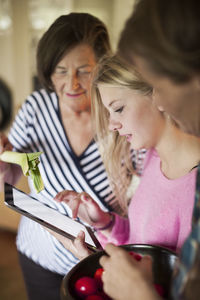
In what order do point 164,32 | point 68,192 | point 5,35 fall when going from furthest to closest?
point 5,35 < point 68,192 < point 164,32

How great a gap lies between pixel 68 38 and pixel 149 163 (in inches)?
14.8

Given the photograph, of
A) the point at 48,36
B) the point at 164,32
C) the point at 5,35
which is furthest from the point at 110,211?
the point at 5,35

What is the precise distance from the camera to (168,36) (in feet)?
1.36

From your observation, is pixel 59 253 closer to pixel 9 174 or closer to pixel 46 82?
pixel 9 174

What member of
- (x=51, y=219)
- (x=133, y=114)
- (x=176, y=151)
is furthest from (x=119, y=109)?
(x=51, y=219)

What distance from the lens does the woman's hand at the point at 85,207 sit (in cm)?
86

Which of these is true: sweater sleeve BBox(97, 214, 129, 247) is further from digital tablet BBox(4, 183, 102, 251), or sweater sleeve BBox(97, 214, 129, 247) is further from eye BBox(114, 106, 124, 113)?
eye BBox(114, 106, 124, 113)

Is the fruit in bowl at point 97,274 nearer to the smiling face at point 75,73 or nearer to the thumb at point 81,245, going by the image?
the thumb at point 81,245

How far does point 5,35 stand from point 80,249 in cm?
233

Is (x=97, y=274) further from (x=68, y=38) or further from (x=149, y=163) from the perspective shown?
(x=68, y=38)

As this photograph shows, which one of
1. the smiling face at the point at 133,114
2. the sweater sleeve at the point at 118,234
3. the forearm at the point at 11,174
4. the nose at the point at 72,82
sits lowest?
the sweater sleeve at the point at 118,234

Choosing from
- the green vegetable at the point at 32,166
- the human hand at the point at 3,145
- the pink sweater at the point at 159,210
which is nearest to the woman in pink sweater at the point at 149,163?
the pink sweater at the point at 159,210

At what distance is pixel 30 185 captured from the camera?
96 centimetres

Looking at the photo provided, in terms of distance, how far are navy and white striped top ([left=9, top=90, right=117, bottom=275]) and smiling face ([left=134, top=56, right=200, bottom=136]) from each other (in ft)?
1.69
